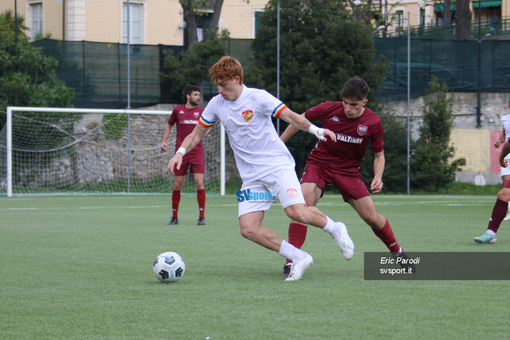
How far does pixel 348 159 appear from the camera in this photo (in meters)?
5.88

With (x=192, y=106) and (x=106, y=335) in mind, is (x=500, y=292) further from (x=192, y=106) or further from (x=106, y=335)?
(x=192, y=106)

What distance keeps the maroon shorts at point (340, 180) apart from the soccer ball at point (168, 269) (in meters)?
1.46

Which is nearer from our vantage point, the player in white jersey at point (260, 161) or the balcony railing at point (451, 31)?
the player in white jersey at point (260, 161)

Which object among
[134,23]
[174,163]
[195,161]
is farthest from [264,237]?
[134,23]

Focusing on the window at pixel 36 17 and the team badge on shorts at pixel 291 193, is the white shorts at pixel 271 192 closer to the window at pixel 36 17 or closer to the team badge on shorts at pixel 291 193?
the team badge on shorts at pixel 291 193

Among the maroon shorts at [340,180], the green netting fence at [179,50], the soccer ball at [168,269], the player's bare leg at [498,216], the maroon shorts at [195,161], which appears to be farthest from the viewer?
the green netting fence at [179,50]

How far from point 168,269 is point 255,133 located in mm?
1239

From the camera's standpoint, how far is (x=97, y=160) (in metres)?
19.3

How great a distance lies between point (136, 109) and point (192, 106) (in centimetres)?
1036

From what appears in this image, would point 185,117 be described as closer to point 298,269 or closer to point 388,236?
point 388,236

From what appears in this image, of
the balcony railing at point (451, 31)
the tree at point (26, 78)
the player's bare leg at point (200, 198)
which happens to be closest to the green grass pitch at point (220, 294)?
the player's bare leg at point (200, 198)

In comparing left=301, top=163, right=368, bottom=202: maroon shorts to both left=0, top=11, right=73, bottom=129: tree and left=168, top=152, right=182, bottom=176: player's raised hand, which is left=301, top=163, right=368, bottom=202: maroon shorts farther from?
left=0, top=11, right=73, bottom=129: tree

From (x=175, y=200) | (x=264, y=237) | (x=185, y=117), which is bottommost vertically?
(x=175, y=200)

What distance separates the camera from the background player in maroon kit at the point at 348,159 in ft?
18.2
